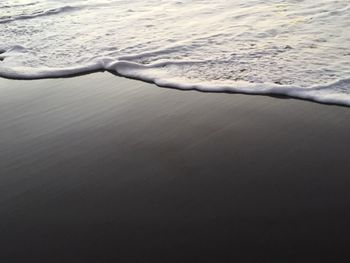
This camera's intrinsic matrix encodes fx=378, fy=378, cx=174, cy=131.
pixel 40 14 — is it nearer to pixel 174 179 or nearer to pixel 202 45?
pixel 202 45

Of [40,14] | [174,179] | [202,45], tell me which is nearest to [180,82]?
[202,45]

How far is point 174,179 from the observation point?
2.91m

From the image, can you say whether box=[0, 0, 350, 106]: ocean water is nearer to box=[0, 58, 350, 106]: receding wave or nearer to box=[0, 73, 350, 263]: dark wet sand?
box=[0, 58, 350, 106]: receding wave

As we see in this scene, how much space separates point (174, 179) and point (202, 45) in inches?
120

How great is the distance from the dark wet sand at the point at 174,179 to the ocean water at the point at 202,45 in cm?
47

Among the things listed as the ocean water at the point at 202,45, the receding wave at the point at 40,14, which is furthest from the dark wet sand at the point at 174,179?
the receding wave at the point at 40,14

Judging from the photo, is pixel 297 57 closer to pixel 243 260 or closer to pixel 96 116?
pixel 96 116

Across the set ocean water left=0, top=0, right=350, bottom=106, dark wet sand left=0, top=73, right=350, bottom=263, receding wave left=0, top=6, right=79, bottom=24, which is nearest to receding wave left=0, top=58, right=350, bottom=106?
ocean water left=0, top=0, right=350, bottom=106

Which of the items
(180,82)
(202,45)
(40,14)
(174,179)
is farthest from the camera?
(40,14)

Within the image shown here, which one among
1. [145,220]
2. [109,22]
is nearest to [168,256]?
[145,220]

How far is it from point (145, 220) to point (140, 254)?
0.98ft

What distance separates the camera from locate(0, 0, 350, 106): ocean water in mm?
4324

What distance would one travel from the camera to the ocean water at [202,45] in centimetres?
432

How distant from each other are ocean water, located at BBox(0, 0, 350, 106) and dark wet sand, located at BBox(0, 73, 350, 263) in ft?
1.56
